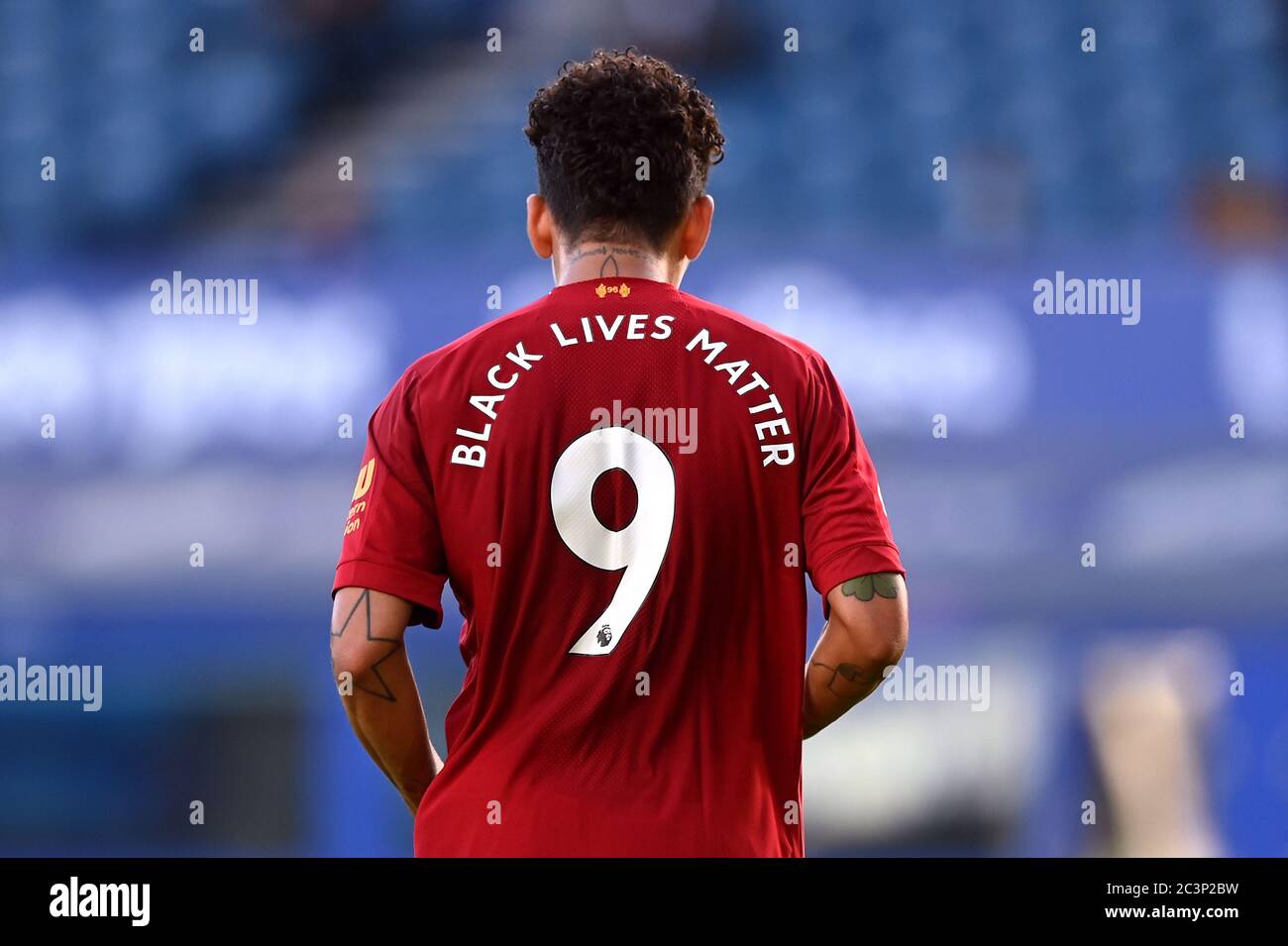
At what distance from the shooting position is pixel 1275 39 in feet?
18.3

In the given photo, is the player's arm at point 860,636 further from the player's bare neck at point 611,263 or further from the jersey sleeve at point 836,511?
the player's bare neck at point 611,263

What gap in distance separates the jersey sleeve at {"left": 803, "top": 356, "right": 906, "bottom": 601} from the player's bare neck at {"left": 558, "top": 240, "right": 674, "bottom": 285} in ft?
0.67

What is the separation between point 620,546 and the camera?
1362mm

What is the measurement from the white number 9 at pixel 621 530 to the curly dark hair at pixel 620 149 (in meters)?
0.24

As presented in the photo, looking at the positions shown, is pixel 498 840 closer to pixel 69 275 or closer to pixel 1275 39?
pixel 69 275

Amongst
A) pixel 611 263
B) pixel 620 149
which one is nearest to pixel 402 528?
pixel 611 263

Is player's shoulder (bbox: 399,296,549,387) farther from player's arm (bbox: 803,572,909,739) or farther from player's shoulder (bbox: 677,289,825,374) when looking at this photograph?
player's arm (bbox: 803,572,909,739)

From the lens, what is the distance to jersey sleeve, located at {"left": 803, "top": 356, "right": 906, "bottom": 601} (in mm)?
1414

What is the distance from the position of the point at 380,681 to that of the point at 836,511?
0.51m

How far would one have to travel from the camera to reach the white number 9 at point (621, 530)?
135cm

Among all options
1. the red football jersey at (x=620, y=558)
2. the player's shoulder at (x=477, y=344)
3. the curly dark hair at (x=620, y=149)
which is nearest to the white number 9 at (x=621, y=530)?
the red football jersey at (x=620, y=558)

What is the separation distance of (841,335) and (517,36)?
1.88m
